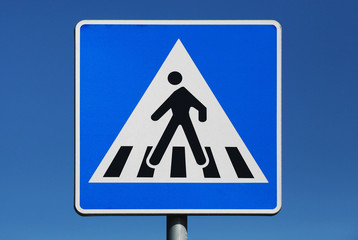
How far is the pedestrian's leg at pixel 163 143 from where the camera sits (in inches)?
76.0

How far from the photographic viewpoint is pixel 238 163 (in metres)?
1.96

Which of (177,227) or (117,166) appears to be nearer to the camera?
(177,227)

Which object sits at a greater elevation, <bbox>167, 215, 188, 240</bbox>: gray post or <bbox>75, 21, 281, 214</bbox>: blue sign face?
<bbox>75, 21, 281, 214</bbox>: blue sign face

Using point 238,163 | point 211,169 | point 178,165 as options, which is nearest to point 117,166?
point 178,165

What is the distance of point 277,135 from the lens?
1.97 metres

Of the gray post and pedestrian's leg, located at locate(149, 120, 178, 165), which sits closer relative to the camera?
the gray post

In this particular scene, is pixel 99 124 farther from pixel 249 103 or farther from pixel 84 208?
pixel 249 103

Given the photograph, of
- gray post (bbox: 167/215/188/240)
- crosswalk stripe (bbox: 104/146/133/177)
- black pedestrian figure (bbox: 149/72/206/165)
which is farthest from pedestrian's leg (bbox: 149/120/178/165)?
gray post (bbox: 167/215/188/240)

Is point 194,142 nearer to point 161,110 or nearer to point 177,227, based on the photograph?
point 161,110

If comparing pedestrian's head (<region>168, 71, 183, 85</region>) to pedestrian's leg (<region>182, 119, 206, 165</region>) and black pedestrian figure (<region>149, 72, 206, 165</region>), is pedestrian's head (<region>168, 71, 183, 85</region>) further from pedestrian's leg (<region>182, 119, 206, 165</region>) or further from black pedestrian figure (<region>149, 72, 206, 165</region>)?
pedestrian's leg (<region>182, 119, 206, 165</region>)

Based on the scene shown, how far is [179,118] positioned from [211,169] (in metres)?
0.23

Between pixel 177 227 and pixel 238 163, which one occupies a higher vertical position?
pixel 238 163

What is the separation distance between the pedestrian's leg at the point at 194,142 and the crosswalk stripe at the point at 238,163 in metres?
0.11

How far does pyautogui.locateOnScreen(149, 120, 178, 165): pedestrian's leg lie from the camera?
1932mm
